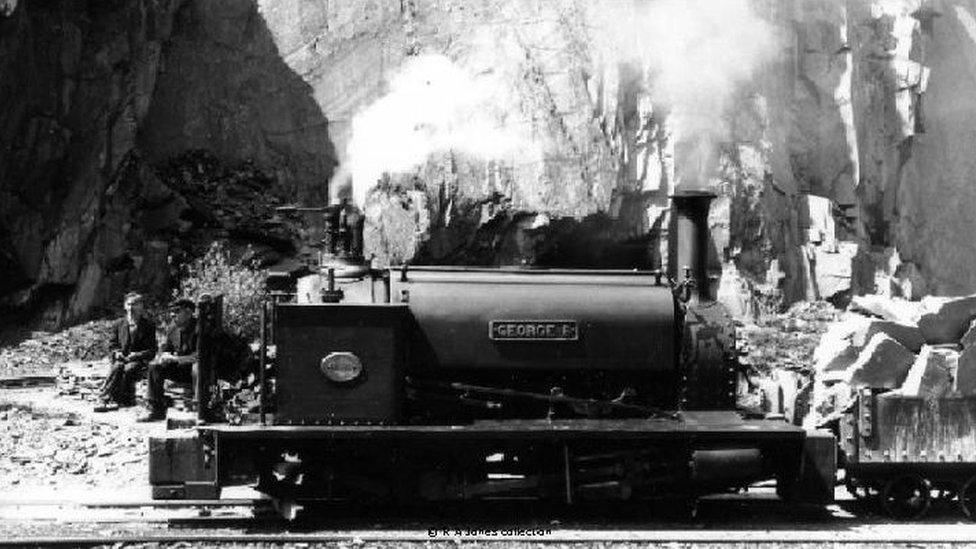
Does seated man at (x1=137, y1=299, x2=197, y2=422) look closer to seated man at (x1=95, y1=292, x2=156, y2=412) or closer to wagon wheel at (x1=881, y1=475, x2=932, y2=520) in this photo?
seated man at (x1=95, y1=292, x2=156, y2=412)

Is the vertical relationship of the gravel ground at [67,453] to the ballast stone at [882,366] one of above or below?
below

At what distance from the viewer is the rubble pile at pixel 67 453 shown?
13.5m

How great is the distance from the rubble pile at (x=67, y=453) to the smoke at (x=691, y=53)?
14.4 m

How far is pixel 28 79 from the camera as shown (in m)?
23.3

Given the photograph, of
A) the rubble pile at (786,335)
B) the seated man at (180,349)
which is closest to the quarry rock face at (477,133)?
the rubble pile at (786,335)

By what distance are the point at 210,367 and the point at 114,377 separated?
5.53 m

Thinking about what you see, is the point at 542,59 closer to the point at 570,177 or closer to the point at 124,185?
the point at 570,177

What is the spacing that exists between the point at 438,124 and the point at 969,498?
1584 cm

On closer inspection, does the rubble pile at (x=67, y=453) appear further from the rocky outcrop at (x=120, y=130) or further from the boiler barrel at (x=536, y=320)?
the rocky outcrop at (x=120, y=130)

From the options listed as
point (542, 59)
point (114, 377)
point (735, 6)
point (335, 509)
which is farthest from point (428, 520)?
point (735, 6)

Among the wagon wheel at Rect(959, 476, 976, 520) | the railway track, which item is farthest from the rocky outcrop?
the wagon wheel at Rect(959, 476, 976, 520)

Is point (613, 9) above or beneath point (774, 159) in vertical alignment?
above

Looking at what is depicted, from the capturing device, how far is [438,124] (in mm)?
Answer: 26016

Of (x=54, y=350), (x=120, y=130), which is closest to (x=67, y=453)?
(x=54, y=350)
